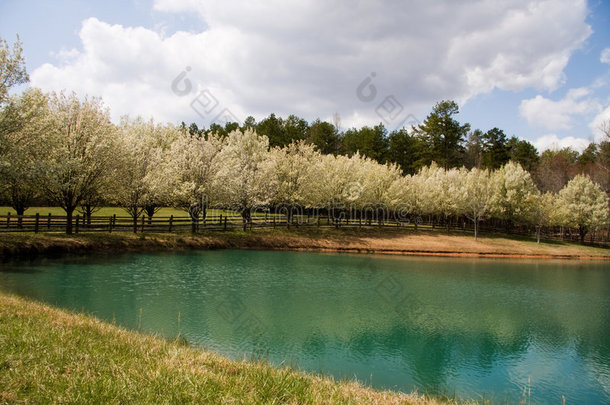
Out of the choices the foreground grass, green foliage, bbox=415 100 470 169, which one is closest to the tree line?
green foliage, bbox=415 100 470 169

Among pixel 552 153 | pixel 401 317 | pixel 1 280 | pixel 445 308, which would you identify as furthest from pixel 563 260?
pixel 552 153

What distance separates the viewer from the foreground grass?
5930 millimetres

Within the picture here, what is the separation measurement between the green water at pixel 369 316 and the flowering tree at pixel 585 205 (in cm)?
4425

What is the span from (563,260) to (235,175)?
163 ft

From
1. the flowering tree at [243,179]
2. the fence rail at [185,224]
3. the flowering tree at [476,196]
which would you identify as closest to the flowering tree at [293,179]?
the flowering tree at [243,179]

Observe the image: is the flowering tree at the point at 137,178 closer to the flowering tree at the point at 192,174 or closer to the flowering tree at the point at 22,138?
the flowering tree at the point at 192,174

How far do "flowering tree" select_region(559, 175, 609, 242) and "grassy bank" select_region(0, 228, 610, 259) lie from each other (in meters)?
5.76

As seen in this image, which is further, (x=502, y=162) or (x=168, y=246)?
(x=502, y=162)

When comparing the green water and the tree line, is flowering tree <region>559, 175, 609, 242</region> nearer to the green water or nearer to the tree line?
the tree line

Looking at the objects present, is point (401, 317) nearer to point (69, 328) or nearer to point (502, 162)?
point (69, 328)

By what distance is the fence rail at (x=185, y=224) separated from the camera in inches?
1339

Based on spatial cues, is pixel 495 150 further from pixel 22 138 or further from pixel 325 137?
pixel 22 138

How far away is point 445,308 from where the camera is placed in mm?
22609

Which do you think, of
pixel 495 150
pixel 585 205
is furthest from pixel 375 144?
pixel 585 205
